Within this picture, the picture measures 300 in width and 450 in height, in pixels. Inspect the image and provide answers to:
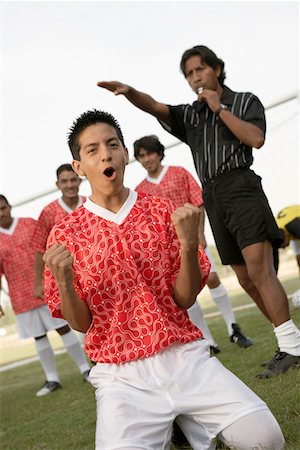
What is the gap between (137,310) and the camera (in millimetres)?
2699

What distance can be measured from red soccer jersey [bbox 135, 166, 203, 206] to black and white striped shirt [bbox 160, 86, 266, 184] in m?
1.66

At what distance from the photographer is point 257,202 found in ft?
13.7

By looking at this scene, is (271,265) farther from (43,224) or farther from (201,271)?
(43,224)

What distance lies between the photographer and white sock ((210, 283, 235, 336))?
645 cm

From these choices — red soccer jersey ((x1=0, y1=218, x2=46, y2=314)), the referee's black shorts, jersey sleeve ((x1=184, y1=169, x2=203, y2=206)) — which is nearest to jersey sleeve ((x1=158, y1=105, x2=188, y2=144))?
the referee's black shorts

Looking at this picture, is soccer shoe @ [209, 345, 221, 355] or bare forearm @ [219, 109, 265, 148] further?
soccer shoe @ [209, 345, 221, 355]

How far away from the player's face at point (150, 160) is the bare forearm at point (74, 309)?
3.61 m

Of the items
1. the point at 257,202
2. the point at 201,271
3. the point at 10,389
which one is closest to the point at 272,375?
the point at 257,202

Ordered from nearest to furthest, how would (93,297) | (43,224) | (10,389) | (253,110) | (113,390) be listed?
(113,390) < (93,297) < (253,110) < (43,224) < (10,389)

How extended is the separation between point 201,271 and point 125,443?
78 cm

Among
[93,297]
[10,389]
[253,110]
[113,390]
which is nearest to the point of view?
[113,390]

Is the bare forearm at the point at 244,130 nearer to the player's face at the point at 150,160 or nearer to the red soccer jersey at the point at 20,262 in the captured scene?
the player's face at the point at 150,160

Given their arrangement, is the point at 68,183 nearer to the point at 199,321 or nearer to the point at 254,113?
the point at 199,321

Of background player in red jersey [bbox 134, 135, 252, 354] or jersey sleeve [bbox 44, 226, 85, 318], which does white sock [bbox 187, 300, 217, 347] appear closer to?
background player in red jersey [bbox 134, 135, 252, 354]
